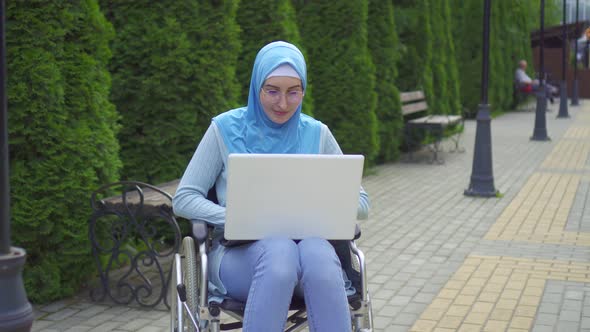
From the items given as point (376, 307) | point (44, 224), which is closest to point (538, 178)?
point (376, 307)

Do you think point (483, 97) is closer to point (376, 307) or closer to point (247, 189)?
point (376, 307)

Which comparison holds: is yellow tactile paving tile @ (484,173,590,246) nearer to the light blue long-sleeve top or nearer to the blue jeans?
the light blue long-sleeve top

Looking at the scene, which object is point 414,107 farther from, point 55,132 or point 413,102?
point 55,132

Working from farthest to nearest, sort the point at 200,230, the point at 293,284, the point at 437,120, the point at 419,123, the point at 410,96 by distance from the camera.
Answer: the point at 410,96, the point at 437,120, the point at 419,123, the point at 200,230, the point at 293,284

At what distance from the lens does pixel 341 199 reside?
3344 millimetres

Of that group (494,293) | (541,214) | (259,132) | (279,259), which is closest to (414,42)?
(541,214)

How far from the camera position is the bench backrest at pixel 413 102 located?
44.7 feet

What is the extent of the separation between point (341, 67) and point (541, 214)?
3628 mm

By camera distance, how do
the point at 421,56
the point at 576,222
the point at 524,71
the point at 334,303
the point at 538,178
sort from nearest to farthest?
the point at 334,303
the point at 576,222
the point at 538,178
the point at 421,56
the point at 524,71

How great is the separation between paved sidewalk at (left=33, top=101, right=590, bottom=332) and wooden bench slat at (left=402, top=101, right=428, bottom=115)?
3.02ft

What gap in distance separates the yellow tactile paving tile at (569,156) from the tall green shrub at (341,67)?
3.43 metres

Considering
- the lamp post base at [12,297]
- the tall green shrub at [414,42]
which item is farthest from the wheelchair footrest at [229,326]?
the tall green shrub at [414,42]

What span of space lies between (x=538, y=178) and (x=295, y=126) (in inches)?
353

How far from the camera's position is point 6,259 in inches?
116
